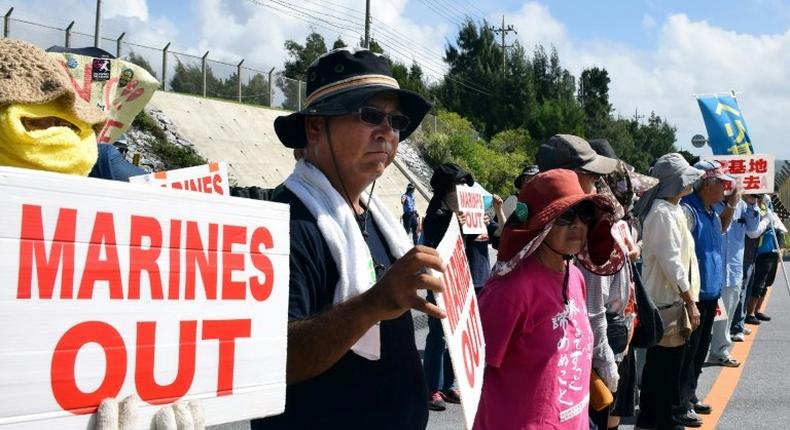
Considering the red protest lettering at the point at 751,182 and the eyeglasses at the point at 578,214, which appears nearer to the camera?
the eyeglasses at the point at 578,214

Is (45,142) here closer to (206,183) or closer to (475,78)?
(206,183)

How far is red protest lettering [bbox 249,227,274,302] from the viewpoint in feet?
6.36

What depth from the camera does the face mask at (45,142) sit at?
181cm

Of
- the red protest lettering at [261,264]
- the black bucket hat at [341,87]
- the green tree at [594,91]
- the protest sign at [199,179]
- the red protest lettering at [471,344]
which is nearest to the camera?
the red protest lettering at [261,264]

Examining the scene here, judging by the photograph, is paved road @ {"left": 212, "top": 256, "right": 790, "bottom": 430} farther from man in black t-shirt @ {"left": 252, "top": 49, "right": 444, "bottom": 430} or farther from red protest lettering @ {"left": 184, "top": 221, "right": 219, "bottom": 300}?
red protest lettering @ {"left": 184, "top": 221, "right": 219, "bottom": 300}

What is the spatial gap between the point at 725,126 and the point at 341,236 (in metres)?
10.8

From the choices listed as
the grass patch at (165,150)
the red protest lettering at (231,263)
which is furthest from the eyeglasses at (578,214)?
the grass patch at (165,150)

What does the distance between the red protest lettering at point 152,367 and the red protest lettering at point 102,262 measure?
9cm

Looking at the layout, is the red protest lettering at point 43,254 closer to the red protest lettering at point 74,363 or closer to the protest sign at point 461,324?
the red protest lettering at point 74,363

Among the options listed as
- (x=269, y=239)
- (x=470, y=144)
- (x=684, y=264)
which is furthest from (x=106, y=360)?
(x=470, y=144)

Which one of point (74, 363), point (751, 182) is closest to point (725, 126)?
point (751, 182)

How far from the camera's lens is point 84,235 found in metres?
1.63

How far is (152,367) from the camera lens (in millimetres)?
1707

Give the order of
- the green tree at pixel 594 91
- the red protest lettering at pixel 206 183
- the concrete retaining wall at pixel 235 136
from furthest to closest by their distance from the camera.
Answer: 1. the green tree at pixel 594 91
2. the concrete retaining wall at pixel 235 136
3. the red protest lettering at pixel 206 183
